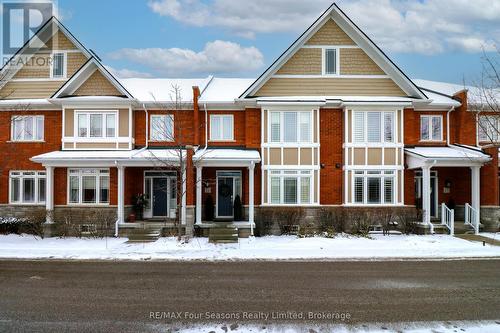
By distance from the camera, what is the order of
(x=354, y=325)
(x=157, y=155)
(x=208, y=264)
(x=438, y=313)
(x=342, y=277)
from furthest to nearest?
(x=157, y=155), (x=208, y=264), (x=342, y=277), (x=438, y=313), (x=354, y=325)

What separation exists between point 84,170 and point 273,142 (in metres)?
9.69

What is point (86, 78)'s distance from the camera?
19188mm

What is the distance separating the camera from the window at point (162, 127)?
1955 cm

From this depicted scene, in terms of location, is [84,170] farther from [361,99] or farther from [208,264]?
[361,99]

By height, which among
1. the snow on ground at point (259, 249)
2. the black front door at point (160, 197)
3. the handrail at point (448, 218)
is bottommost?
the snow on ground at point (259, 249)

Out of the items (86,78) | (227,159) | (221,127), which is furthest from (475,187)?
(86,78)

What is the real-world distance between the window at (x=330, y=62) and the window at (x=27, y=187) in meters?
16.0

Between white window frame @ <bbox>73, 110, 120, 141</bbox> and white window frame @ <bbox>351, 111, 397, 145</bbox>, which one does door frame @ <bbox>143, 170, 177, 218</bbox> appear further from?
white window frame @ <bbox>351, 111, 397, 145</bbox>

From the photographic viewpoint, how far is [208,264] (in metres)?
11.9

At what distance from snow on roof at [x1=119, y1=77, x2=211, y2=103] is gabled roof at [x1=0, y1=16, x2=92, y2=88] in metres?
2.96

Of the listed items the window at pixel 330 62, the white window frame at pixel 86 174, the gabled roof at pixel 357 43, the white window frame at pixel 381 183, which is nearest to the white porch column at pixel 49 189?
the white window frame at pixel 86 174

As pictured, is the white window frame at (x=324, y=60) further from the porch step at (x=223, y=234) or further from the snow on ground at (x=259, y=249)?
the porch step at (x=223, y=234)

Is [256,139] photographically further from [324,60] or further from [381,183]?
[381,183]

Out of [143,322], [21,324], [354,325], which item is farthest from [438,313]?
[21,324]
